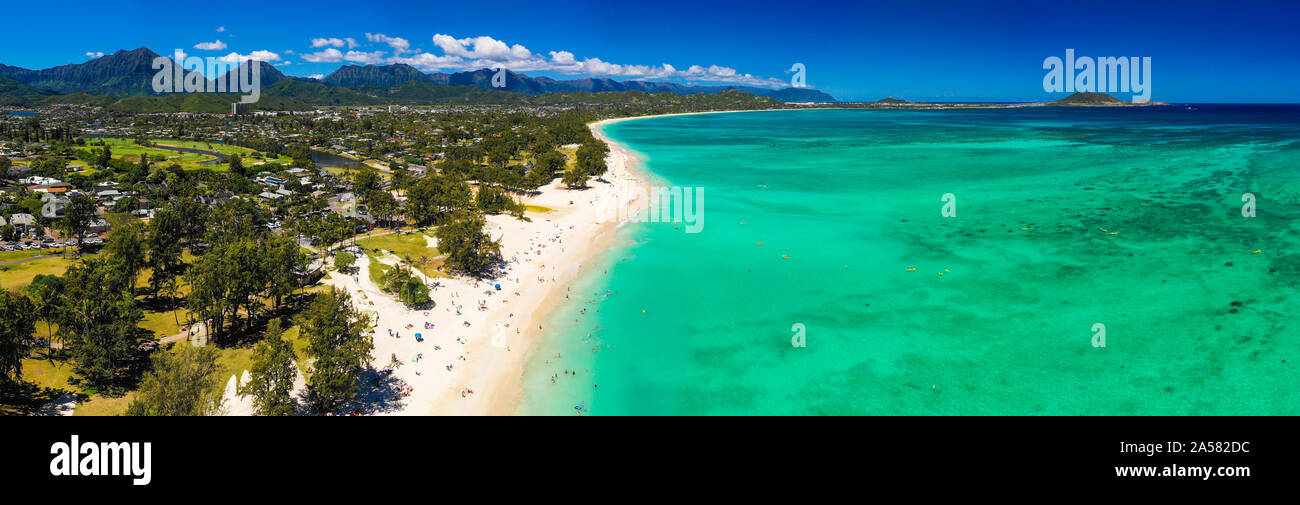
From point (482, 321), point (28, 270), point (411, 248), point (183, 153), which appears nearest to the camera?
point (482, 321)

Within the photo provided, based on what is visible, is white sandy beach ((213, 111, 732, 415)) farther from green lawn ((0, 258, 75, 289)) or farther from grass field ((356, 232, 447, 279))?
green lawn ((0, 258, 75, 289))

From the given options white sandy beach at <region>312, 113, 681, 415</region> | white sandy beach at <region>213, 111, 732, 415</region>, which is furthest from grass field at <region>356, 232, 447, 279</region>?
white sandy beach at <region>312, 113, 681, 415</region>

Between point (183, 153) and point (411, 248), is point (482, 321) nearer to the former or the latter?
point (411, 248)

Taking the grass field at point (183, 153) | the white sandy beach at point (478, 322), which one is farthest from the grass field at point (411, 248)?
the grass field at point (183, 153)

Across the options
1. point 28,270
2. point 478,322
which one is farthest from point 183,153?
point 478,322

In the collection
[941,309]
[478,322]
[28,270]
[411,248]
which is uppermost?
[411,248]

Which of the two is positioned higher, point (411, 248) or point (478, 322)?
point (411, 248)

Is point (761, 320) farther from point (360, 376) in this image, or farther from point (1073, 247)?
point (1073, 247)

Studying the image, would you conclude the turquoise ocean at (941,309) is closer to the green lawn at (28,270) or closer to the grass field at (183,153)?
the green lawn at (28,270)
